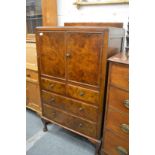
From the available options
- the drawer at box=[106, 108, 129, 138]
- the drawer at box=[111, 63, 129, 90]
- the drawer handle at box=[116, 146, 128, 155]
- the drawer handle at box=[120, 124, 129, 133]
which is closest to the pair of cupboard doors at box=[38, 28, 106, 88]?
the drawer at box=[111, 63, 129, 90]

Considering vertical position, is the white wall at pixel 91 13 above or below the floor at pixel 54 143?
above

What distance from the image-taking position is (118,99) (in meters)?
1.23

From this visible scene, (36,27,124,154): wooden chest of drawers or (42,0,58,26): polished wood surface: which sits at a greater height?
(42,0,58,26): polished wood surface

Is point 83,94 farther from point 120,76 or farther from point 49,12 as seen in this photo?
point 49,12

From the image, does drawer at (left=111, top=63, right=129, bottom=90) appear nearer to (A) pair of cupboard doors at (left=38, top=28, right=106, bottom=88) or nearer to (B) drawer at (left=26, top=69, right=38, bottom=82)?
(A) pair of cupboard doors at (left=38, top=28, right=106, bottom=88)

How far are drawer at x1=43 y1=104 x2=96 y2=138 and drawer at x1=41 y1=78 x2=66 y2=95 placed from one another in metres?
0.24

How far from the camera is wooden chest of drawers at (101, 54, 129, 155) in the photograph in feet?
3.76

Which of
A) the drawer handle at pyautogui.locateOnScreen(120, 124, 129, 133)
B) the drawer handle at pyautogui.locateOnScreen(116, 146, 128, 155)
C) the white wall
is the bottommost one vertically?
the drawer handle at pyautogui.locateOnScreen(116, 146, 128, 155)

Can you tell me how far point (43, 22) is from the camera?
6.32 feet

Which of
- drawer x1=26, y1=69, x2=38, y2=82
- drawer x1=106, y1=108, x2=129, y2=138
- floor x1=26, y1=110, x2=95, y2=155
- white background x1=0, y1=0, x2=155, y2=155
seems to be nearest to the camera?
white background x1=0, y1=0, x2=155, y2=155
